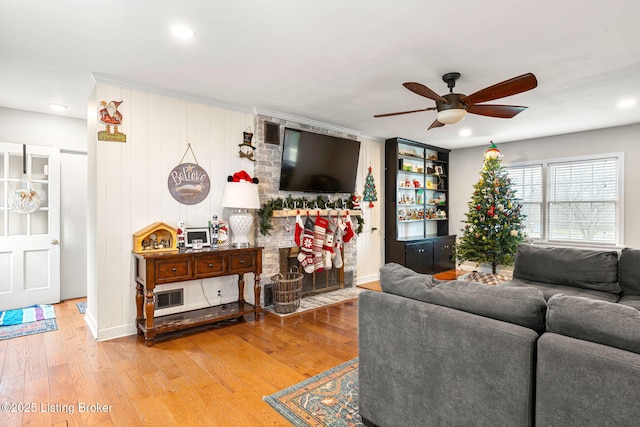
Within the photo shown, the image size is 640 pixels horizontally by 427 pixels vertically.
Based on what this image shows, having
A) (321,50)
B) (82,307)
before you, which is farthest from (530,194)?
(82,307)

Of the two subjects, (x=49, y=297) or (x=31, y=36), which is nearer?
(x=31, y=36)

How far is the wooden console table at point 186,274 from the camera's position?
3.14m

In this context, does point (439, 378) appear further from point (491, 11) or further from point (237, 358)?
point (491, 11)

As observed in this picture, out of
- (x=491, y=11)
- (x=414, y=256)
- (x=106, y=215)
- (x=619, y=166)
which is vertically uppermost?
(x=491, y=11)

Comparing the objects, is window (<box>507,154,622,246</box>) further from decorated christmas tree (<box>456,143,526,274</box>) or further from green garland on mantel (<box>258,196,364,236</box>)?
green garland on mantel (<box>258,196,364,236</box>)

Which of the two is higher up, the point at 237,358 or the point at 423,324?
the point at 423,324

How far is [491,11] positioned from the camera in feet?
7.05

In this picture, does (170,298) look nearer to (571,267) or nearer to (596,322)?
(596,322)

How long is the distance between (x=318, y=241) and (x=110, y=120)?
2.77m

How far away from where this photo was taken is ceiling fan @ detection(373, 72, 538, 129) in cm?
257

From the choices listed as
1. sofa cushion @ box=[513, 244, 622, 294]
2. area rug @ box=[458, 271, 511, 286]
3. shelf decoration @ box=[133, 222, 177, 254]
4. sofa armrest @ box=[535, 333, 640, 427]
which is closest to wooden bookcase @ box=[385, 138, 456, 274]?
area rug @ box=[458, 271, 511, 286]

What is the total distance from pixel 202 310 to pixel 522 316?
10.6ft

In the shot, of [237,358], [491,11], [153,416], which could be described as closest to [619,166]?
[491,11]

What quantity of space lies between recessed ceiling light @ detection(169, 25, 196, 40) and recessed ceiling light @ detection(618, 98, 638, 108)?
458cm
